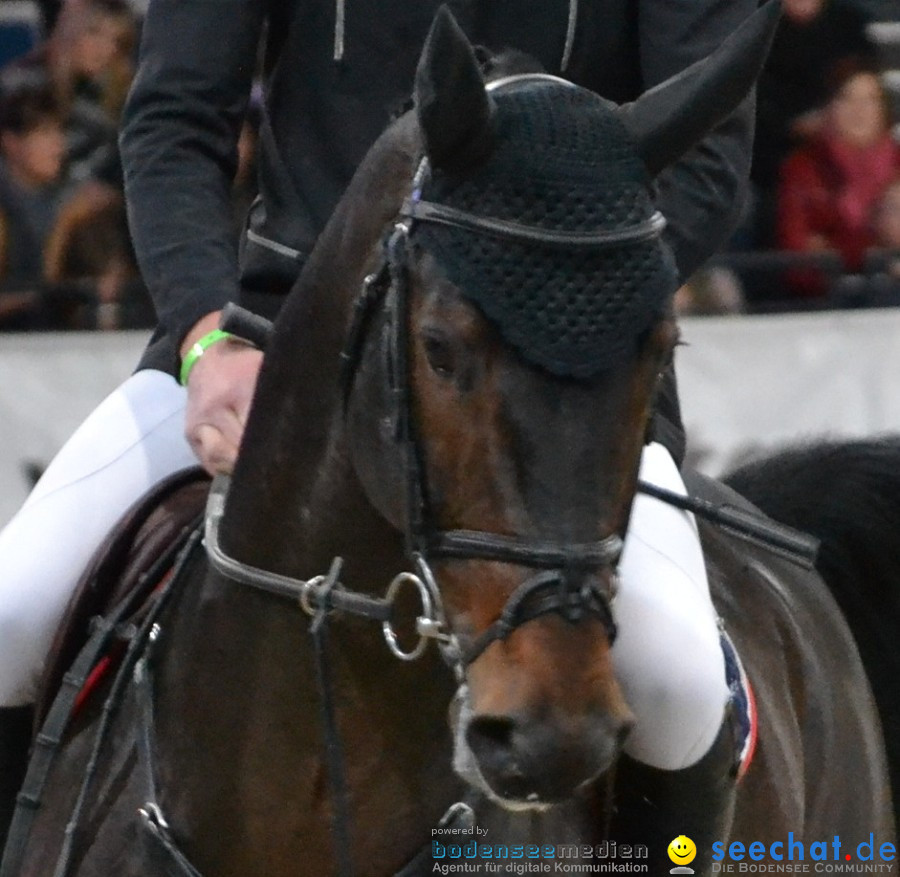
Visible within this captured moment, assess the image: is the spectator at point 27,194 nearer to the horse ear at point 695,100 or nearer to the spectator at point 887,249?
→ the spectator at point 887,249

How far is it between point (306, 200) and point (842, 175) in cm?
483

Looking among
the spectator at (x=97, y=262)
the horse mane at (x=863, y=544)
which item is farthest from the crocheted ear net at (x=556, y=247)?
the spectator at (x=97, y=262)

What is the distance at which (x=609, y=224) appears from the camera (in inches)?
84.5

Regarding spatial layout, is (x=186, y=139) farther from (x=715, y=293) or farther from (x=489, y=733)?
(x=715, y=293)

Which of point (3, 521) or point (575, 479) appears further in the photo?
point (3, 521)

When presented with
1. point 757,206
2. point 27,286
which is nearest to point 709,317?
point 757,206

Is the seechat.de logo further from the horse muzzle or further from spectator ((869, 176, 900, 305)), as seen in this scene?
spectator ((869, 176, 900, 305))

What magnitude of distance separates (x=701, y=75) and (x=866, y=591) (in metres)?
1.99

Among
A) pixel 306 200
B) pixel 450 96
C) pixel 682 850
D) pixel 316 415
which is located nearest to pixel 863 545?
pixel 682 850

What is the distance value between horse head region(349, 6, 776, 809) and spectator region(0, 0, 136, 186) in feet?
15.5

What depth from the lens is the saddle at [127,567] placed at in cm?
292

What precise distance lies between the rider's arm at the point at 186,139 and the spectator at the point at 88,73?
3857 mm

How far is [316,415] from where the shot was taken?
2410 mm

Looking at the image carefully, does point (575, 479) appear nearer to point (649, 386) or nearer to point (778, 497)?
point (649, 386)
